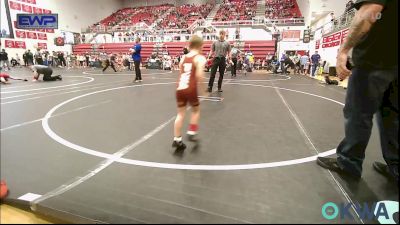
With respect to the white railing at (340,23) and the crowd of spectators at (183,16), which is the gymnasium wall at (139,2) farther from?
the white railing at (340,23)

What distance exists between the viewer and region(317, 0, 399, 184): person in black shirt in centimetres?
204

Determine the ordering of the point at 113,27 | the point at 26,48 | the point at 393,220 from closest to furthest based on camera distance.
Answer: the point at 393,220 < the point at 26,48 < the point at 113,27

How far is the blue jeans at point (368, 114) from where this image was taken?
214 centimetres

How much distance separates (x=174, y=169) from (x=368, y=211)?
1.65m

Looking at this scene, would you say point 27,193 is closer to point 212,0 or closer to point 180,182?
point 180,182

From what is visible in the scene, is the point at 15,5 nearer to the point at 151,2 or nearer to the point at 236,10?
the point at 151,2

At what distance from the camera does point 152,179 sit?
7.88 feet

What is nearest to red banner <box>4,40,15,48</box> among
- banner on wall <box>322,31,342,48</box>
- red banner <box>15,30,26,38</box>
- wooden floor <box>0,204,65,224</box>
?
red banner <box>15,30,26,38</box>

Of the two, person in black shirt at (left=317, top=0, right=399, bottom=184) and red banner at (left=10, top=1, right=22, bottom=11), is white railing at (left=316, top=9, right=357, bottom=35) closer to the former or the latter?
person in black shirt at (left=317, top=0, right=399, bottom=184)

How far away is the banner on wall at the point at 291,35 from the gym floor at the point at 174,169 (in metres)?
19.2

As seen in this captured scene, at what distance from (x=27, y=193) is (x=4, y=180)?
1.36ft

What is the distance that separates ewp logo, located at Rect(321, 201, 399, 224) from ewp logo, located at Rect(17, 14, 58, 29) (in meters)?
20.5

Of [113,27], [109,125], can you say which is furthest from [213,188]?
[113,27]

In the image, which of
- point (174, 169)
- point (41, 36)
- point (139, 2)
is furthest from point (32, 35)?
point (174, 169)
